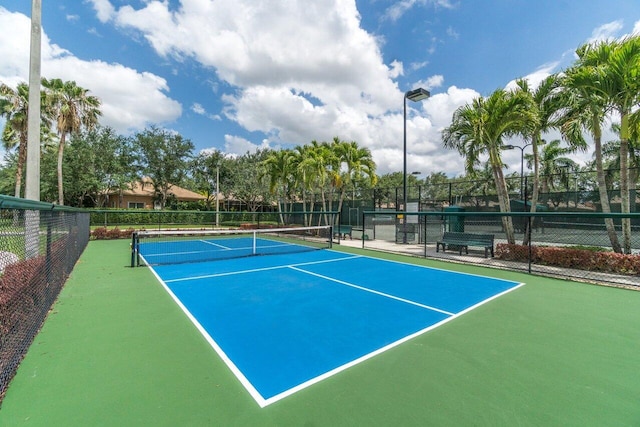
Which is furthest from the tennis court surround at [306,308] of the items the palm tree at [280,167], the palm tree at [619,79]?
the palm tree at [280,167]

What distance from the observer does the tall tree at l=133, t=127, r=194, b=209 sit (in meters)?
36.9

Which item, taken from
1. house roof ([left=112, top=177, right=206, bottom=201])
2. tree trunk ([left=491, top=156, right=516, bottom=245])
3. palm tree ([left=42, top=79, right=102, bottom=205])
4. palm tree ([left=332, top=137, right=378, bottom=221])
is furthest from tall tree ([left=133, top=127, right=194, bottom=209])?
tree trunk ([left=491, top=156, right=516, bottom=245])

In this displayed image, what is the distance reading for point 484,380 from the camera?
10.6 ft

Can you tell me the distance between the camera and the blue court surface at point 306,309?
3.58 m

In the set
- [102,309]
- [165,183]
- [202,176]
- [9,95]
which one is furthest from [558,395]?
[202,176]

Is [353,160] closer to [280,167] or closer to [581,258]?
[280,167]

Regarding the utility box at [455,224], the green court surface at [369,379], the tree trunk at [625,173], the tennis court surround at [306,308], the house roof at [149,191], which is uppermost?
the house roof at [149,191]

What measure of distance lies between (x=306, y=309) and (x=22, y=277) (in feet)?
14.4

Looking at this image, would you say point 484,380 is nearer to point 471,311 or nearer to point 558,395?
point 558,395

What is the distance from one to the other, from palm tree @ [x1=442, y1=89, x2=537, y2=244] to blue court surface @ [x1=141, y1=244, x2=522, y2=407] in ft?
19.8

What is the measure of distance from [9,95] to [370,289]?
88.1ft

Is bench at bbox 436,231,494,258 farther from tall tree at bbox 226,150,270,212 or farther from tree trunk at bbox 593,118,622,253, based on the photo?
tall tree at bbox 226,150,270,212

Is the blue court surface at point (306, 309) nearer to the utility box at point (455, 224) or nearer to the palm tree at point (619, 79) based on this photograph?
the utility box at point (455, 224)

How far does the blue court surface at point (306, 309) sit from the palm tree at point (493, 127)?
6.03m
